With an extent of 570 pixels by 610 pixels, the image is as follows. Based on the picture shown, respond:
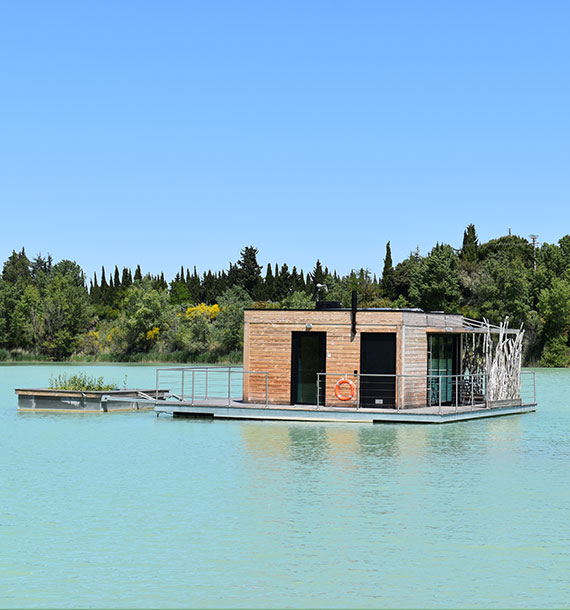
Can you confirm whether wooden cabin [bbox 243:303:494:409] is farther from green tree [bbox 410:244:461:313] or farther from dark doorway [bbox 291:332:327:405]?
green tree [bbox 410:244:461:313]

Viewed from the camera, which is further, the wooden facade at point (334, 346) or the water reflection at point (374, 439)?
the wooden facade at point (334, 346)

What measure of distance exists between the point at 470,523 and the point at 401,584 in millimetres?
3827

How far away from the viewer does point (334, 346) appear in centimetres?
3038

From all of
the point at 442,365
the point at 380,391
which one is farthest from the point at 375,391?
the point at 442,365

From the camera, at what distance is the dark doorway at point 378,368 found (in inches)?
1187

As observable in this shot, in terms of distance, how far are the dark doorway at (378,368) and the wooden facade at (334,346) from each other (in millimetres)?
153

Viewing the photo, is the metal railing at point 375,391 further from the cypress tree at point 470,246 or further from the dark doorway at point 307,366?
the cypress tree at point 470,246

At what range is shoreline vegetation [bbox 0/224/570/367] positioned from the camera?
79000mm

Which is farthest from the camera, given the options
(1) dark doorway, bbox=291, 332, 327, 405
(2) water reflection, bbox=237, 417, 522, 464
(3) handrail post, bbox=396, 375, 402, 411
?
(1) dark doorway, bbox=291, 332, 327, 405

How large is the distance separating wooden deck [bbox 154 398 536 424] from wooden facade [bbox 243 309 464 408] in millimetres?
666

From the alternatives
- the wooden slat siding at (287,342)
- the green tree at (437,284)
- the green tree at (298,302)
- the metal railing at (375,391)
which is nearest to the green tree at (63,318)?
the green tree at (298,302)

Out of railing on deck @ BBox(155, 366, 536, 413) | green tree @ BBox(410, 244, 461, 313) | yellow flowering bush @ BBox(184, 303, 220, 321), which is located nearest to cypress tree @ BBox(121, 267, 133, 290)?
yellow flowering bush @ BBox(184, 303, 220, 321)

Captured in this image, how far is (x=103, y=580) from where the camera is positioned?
12367mm

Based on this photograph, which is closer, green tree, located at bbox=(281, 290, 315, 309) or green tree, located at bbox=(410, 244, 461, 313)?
green tree, located at bbox=(410, 244, 461, 313)
